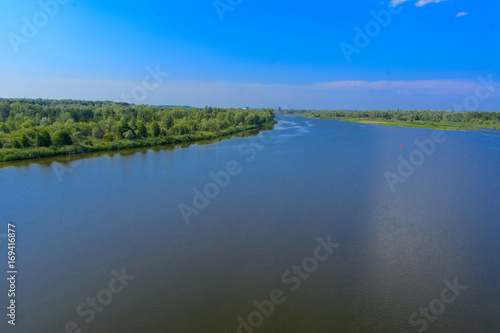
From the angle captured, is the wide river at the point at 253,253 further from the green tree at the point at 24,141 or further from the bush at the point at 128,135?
the bush at the point at 128,135

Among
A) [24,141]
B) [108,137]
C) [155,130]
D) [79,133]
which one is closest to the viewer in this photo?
[24,141]

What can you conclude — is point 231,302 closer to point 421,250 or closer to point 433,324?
point 433,324

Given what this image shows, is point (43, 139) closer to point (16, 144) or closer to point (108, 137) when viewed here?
point (16, 144)

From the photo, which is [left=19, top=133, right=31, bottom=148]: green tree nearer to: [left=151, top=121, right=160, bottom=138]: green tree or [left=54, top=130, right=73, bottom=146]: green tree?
[left=54, top=130, right=73, bottom=146]: green tree

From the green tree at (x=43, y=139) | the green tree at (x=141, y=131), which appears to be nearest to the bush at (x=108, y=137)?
the green tree at (x=141, y=131)

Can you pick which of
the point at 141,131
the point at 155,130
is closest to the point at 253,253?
the point at 141,131

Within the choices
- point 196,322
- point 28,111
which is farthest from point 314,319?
point 28,111

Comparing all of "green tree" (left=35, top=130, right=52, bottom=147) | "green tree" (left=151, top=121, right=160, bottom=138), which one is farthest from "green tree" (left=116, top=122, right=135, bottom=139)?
"green tree" (left=35, top=130, right=52, bottom=147)
